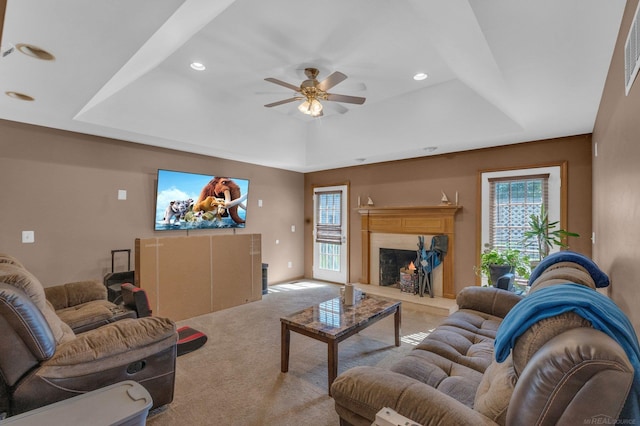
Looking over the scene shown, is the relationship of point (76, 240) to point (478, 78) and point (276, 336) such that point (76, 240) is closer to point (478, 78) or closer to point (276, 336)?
point (276, 336)

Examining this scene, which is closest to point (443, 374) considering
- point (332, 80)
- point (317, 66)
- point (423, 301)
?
point (332, 80)

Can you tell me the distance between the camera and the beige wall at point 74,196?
3371 mm

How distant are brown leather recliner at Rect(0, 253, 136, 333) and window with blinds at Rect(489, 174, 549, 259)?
4731 millimetres

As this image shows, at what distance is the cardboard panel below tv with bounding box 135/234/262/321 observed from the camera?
3.83 metres

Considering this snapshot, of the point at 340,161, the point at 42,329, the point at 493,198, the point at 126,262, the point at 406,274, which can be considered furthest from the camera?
the point at 340,161

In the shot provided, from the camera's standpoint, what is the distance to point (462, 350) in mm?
2023

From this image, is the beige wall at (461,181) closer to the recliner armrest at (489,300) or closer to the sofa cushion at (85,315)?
the recliner armrest at (489,300)

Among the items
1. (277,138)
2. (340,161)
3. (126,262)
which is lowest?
(126,262)

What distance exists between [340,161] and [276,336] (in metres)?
3.21

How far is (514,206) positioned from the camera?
427 centimetres

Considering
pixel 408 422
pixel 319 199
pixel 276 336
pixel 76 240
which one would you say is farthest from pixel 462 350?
pixel 319 199

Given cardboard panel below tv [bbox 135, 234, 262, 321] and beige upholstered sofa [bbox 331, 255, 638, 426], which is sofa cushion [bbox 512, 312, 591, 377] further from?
cardboard panel below tv [bbox 135, 234, 262, 321]

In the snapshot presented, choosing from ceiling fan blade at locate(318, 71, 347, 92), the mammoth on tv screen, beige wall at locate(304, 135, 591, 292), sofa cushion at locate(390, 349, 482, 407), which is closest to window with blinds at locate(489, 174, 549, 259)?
beige wall at locate(304, 135, 591, 292)

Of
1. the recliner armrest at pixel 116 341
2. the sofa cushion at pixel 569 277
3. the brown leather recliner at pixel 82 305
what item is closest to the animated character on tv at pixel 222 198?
the brown leather recliner at pixel 82 305
